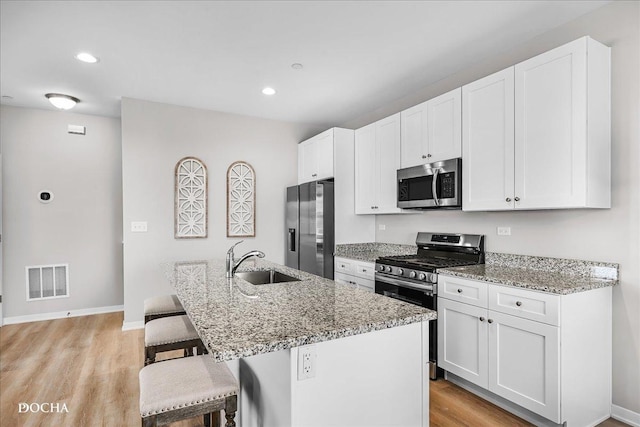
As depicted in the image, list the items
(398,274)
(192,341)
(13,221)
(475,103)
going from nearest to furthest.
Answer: (192,341)
(475,103)
(398,274)
(13,221)

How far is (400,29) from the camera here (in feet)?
8.43

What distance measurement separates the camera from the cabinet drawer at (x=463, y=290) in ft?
7.84

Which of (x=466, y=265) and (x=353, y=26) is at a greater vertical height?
(x=353, y=26)

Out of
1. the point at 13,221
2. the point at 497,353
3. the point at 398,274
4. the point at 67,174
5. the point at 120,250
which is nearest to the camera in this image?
the point at 497,353

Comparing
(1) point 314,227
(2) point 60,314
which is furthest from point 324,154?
(2) point 60,314

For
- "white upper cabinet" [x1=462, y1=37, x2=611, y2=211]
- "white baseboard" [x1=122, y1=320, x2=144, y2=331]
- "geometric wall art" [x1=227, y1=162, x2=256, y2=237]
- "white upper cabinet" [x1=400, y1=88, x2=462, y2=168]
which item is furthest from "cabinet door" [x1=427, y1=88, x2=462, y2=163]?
"white baseboard" [x1=122, y1=320, x2=144, y2=331]

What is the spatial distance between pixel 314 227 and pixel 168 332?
2.31m

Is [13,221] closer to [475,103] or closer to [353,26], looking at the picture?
[353,26]

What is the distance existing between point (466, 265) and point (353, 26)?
2.02m

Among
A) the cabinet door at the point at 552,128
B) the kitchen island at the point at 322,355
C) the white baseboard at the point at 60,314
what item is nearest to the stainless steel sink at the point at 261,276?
the kitchen island at the point at 322,355

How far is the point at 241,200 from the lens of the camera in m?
4.70

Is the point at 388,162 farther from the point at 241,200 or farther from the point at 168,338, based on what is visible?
the point at 168,338

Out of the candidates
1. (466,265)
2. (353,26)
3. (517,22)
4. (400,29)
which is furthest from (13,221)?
(517,22)

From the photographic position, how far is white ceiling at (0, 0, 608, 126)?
233 cm
